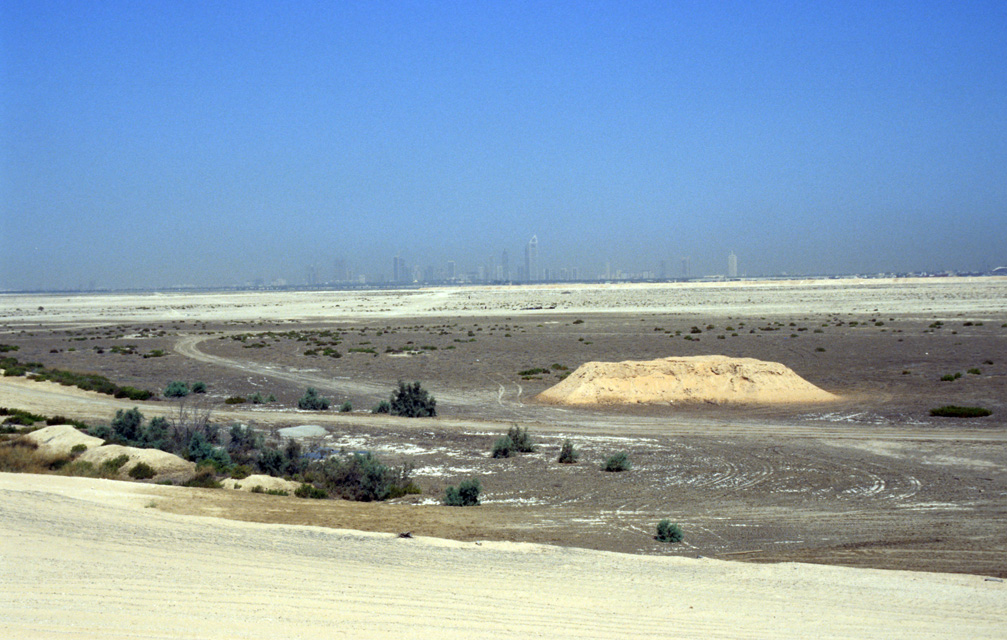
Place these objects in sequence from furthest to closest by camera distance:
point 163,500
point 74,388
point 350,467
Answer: point 74,388 < point 350,467 < point 163,500

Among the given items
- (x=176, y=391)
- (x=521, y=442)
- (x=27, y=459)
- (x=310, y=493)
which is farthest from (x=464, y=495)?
(x=176, y=391)

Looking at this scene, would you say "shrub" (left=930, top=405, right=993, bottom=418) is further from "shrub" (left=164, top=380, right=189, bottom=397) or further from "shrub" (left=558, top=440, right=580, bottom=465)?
"shrub" (left=164, top=380, right=189, bottom=397)

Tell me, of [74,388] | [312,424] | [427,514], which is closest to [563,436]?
[312,424]

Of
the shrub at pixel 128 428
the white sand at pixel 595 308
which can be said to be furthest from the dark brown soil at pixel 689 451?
the white sand at pixel 595 308

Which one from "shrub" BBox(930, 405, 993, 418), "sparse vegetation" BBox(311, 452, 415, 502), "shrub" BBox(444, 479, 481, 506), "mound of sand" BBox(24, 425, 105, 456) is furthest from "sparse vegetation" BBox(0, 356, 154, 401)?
"shrub" BBox(930, 405, 993, 418)

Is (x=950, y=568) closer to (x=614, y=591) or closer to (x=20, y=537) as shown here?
(x=614, y=591)

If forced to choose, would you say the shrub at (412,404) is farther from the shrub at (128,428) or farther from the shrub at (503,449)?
the shrub at (128,428)

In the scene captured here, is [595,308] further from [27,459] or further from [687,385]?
[27,459]
